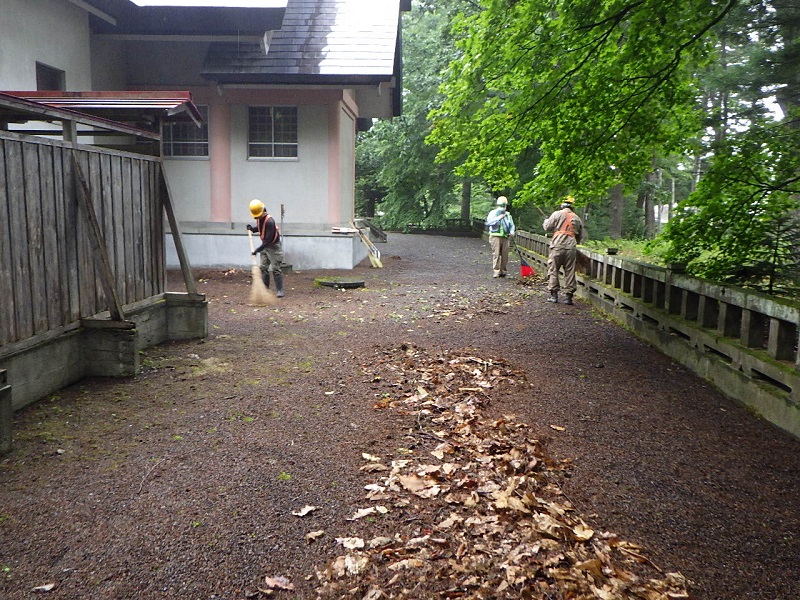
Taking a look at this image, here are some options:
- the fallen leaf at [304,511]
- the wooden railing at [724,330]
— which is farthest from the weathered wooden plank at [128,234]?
the wooden railing at [724,330]

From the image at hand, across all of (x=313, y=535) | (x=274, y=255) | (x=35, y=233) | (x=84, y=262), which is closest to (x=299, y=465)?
(x=313, y=535)

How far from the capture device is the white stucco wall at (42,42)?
11094 mm

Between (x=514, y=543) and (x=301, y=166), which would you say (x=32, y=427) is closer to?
(x=514, y=543)

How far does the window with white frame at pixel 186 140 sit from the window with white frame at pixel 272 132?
1.18 m

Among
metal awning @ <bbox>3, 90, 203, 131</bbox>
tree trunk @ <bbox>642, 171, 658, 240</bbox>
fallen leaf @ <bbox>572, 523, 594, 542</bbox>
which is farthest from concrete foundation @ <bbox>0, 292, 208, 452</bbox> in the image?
tree trunk @ <bbox>642, 171, 658, 240</bbox>

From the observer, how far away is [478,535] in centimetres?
360

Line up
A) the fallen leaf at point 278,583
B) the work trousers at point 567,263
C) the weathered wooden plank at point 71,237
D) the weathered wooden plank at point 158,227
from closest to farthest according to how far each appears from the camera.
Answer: the fallen leaf at point 278,583
the weathered wooden plank at point 71,237
the weathered wooden plank at point 158,227
the work trousers at point 567,263

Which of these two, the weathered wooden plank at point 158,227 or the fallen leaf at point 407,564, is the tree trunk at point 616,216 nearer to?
the weathered wooden plank at point 158,227

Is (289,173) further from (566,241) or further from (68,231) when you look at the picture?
(68,231)

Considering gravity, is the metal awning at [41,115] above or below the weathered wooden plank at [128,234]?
above

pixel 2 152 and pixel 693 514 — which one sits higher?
pixel 2 152

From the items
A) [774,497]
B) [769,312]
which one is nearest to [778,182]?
[769,312]

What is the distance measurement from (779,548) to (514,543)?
5.03ft

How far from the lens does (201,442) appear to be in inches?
195
